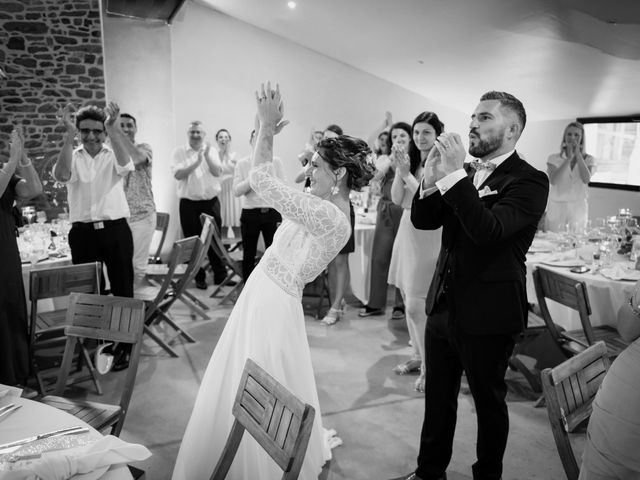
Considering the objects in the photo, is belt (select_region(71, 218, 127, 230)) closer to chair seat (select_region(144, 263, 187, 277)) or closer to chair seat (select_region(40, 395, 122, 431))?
chair seat (select_region(144, 263, 187, 277))

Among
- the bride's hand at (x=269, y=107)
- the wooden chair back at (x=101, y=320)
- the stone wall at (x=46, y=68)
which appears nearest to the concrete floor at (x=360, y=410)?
the wooden chair back at (x=101, y=320)

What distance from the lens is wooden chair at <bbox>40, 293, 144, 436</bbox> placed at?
82.0 inches

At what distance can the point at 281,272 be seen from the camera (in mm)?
2113

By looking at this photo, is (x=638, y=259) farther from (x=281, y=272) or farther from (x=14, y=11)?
(x=14, y=11)

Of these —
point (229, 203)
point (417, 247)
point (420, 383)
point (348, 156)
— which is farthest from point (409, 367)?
point (229, 203)

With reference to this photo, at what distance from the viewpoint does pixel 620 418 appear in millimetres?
1392

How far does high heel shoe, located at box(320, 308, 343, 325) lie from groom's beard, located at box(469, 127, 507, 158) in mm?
2975

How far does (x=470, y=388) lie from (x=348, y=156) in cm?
107

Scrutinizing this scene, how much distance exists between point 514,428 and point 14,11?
7.82m

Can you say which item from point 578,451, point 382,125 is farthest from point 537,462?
point 382,125

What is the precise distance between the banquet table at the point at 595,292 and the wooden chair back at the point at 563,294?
0.06 meters

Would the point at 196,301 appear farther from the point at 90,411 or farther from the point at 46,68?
the point at 46,68

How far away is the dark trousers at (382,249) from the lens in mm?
4617

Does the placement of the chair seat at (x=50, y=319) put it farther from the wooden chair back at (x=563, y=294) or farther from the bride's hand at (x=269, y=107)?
the wooden chair back at (x=563, y=294)
